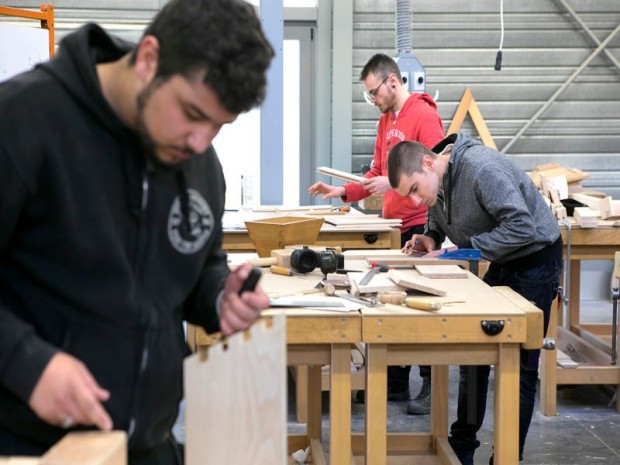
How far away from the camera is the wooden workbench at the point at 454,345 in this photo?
2.66m

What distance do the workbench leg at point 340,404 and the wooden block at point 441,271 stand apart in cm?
61

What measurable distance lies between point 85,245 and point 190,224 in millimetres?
202

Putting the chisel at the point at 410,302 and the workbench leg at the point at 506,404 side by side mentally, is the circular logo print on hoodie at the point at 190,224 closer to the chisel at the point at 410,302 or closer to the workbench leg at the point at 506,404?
the chisel at the point at 410,302

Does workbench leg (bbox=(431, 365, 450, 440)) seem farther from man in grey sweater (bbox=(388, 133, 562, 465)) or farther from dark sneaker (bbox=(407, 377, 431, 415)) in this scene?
dark sneaker (bbox=(407, 377, 431, 415))

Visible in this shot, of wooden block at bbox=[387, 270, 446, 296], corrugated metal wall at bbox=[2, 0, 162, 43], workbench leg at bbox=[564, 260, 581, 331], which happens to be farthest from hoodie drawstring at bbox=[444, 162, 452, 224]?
corrugated metal wall at bbox=[2, 0, 162, 43]

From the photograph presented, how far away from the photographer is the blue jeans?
3588 mm

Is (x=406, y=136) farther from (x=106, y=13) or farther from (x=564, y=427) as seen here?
(x=106, y=13)

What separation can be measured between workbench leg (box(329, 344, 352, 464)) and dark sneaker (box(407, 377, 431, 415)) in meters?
2.01

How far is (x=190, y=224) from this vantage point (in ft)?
4.92

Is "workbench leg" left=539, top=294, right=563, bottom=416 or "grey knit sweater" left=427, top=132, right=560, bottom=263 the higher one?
"grey knit sweater" left=427, top=132, right=560, bottom=263

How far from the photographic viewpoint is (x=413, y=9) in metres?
7.79

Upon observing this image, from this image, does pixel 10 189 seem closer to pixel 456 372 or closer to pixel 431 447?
pixel 431 447

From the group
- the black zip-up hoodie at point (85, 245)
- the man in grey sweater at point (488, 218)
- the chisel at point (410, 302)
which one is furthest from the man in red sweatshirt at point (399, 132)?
the black zip-up hoodie at point (85, 245)

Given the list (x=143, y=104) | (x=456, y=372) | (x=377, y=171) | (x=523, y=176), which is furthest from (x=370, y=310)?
(x=456, y=372)
